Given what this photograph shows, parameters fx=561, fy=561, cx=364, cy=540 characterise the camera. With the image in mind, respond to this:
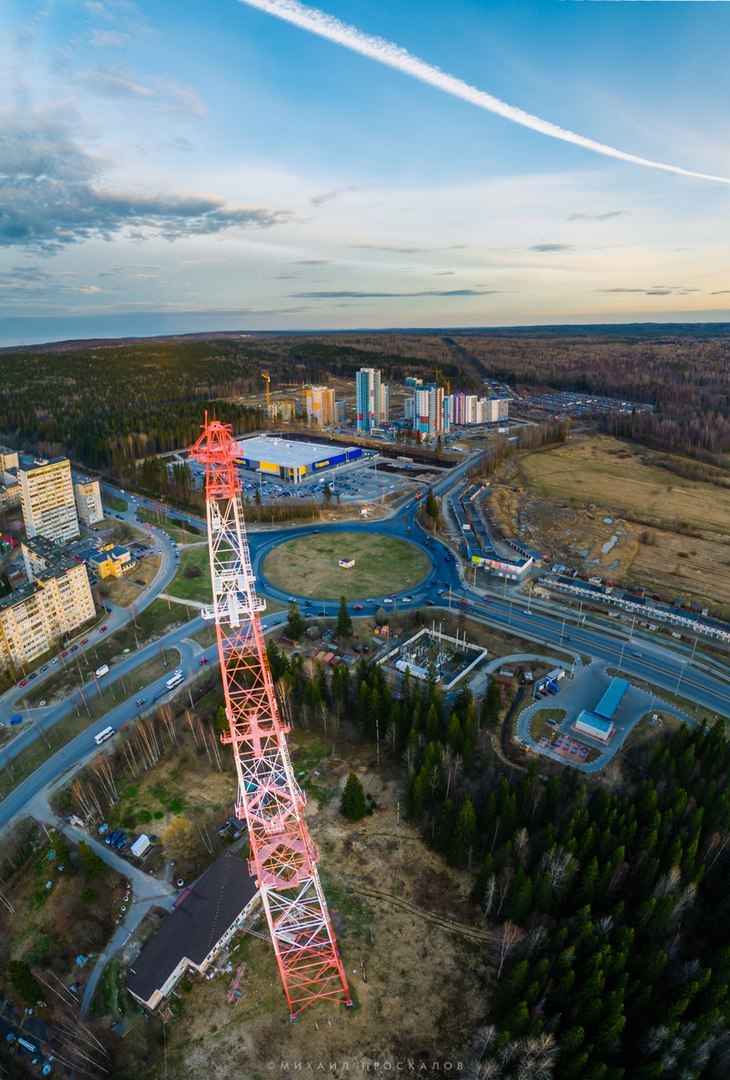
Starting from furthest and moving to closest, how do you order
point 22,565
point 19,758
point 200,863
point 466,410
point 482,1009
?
1. point 466,410
2. point 22,565
3. point 19,758
4. point 200,863
5. point 482,1009

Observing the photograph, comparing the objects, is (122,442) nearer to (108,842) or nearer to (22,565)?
(22,565)

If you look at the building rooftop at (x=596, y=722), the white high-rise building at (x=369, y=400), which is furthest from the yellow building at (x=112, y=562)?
the white high-rise building at (x=369, y=400)

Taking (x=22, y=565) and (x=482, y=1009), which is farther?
(x=22, y=565)

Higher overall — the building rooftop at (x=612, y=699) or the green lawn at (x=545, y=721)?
the building rooftop at (x=612, y=699)

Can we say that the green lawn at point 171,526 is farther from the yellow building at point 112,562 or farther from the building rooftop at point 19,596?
the building rooftop at point 19,596

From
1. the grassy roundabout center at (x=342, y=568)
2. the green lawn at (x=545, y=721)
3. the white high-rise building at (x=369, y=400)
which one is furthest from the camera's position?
the white high-rise building at (x=369, y=400)

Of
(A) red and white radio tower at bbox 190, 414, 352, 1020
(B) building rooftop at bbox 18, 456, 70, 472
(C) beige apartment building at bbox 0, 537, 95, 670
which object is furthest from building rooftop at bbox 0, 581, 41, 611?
(A) red and white radio tower at bbox 190, 414, 352, 1020

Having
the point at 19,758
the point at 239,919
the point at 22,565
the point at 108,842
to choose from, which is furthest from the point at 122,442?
A: the point at 239,919
